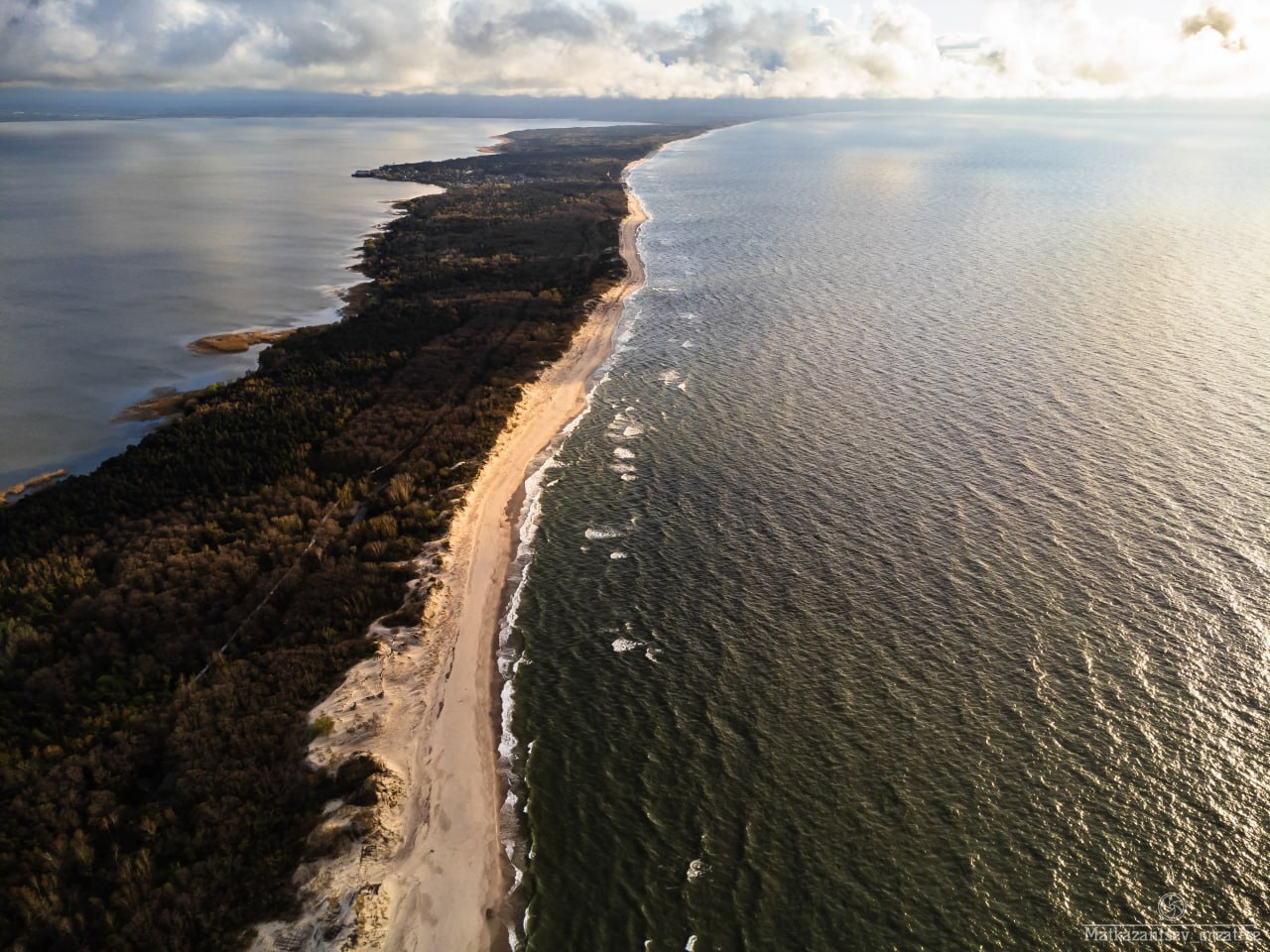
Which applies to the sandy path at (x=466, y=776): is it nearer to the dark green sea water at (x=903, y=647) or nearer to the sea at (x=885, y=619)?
the sea at (x=885, y=619)

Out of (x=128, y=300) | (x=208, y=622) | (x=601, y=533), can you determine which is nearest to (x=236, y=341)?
(x=128, y=300)

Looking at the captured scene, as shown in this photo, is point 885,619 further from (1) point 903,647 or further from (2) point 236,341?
(2) point 236,341

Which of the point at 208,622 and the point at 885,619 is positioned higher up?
the point at 208,622

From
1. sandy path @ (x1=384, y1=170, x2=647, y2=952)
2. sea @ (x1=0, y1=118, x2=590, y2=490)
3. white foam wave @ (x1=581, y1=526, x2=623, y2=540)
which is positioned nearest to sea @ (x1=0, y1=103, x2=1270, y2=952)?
white foam wave @ (x1=581, y1=526, x2=623, y2=540)

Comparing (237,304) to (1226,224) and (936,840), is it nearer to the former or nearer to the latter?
(936,840)

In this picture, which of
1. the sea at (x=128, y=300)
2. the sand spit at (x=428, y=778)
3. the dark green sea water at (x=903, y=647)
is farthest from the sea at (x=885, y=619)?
the sand spit at (x=428, y=778)
